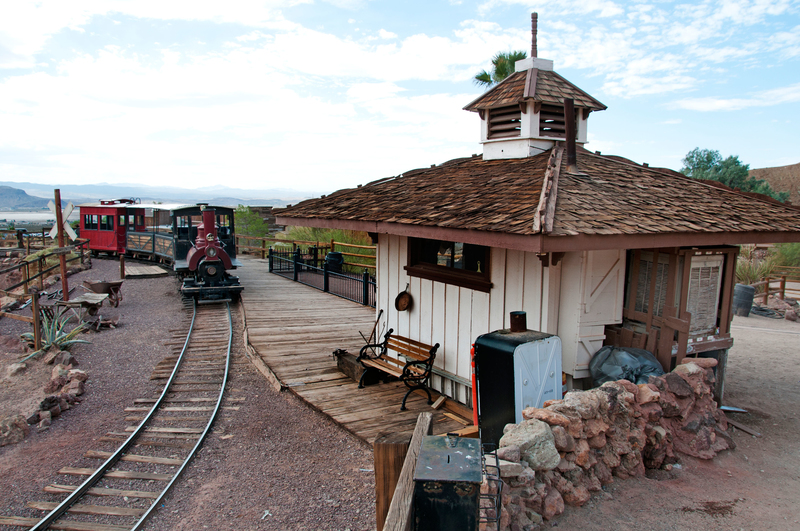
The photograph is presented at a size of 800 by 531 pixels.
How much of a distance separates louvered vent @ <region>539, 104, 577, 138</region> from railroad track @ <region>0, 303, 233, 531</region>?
611 cm

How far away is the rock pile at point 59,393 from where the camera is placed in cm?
688

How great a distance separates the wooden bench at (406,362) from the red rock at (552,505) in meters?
2.61

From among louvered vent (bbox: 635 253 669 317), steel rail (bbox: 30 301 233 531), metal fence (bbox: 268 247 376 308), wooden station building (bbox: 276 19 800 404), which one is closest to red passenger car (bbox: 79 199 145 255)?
metal fence (bbox: 268 247 376 308)

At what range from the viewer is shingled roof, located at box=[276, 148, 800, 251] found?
438cm

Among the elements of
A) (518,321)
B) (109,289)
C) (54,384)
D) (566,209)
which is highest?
(566,209)

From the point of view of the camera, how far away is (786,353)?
955 centimetres

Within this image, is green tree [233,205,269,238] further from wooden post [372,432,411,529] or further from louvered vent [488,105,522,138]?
wooden post [372,432,411,529]

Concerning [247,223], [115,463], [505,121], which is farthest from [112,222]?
[505,121]

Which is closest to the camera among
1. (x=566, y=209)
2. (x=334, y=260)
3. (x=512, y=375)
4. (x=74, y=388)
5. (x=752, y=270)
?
(x=512, y=375)

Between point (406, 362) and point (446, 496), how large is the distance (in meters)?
4.61

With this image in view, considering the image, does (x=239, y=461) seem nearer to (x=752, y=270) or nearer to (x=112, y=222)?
(x=752, y=270)

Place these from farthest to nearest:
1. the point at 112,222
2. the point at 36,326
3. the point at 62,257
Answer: the point at 112,222
the point at 62,257
the point at 36,326

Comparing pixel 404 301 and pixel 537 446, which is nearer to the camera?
pixel 537 446

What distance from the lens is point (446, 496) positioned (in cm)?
233
